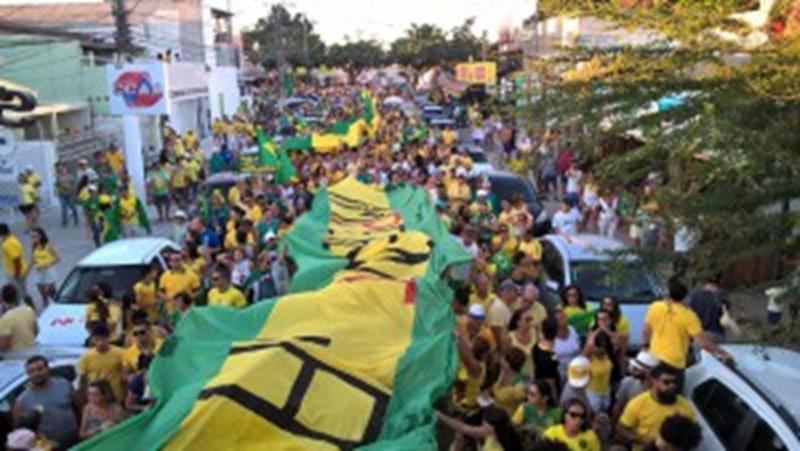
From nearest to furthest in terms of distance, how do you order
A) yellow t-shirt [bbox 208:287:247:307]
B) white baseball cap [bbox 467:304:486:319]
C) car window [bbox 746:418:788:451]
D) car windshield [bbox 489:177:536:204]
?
1. car window [bbox 746:418:788:451]
2. white baseball cap [bbox 467:304:486:319]
3. yellow t-shirt [bbox 208:287:247:307]
4. car windshield [bbox 489:177:536:204]

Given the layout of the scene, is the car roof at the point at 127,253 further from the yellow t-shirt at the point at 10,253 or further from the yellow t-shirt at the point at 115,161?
the yellow t-shirt at the point at 115,161

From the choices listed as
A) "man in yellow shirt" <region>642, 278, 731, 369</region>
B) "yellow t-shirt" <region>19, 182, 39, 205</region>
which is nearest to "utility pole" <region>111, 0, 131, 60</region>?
"yellow t-shirt" <region>19, 182, 39, 205</region>

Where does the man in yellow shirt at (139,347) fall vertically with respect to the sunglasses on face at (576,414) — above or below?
below

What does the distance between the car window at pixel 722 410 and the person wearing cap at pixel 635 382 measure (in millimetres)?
445

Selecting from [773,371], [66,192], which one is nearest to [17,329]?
[773,371]

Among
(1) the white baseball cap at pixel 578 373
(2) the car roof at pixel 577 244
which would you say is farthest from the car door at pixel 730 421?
(2) the car roof at pixel 577 244

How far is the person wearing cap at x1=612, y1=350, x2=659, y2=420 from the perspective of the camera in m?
7.37

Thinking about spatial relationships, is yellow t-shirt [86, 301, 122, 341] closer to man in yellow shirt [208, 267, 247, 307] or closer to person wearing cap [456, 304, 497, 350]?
man in yellow shirt [208, 267, 247, 307]

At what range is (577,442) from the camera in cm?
621

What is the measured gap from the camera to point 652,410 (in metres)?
6.62

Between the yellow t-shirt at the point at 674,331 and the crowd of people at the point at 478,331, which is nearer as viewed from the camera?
the crowd of people at the point at 478,331

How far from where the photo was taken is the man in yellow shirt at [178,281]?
10.9 metres

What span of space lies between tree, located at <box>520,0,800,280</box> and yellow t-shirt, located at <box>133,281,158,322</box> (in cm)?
576

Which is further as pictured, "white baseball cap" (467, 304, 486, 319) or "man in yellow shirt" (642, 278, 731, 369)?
"white baseball cap" (467, 304, 486, 319)
